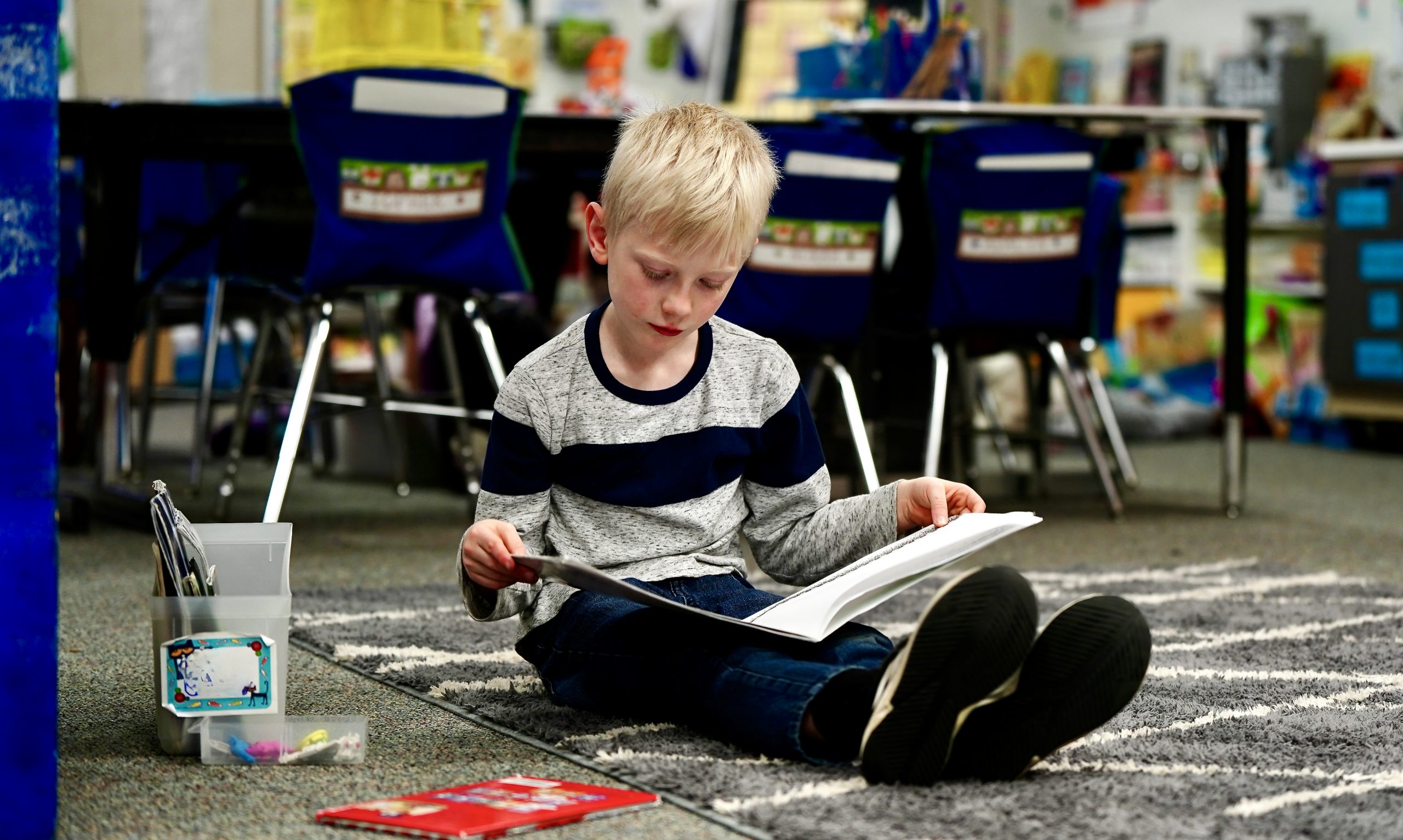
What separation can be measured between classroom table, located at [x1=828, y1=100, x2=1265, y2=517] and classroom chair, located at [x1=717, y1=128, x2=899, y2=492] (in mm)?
164

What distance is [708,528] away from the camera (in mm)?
1330

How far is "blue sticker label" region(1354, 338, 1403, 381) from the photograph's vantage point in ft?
13.8

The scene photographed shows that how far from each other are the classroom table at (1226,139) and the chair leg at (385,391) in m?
0.98

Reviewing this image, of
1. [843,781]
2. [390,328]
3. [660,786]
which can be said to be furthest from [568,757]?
[390,328]

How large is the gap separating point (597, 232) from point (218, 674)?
18.1 inches

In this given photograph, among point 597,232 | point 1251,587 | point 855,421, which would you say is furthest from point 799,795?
point 855,421

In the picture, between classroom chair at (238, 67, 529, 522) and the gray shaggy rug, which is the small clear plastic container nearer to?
the gray shaggy rug

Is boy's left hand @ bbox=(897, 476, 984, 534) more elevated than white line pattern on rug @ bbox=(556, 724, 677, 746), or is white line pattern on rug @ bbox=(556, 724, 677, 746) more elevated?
boy's left hand @ bbox=(897, 476, 984, 534)

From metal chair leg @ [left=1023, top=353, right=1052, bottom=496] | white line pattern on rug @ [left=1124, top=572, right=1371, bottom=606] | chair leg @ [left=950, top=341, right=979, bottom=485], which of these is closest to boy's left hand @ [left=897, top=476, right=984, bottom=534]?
white line pattern on rug @ [left=1124, top=572, right=1371, bottom=606]

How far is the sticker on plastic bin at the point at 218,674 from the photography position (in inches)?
46.3

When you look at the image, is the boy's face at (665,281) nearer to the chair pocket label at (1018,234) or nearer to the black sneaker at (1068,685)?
the black sneaker at (1068,685)

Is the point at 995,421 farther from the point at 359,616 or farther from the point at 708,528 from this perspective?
the point at 708,528

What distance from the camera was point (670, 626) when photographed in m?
1.25

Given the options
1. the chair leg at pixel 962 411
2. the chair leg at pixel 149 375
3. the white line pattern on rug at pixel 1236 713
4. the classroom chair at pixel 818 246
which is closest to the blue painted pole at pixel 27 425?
the white line pattern on rug at pixel 1236 713
